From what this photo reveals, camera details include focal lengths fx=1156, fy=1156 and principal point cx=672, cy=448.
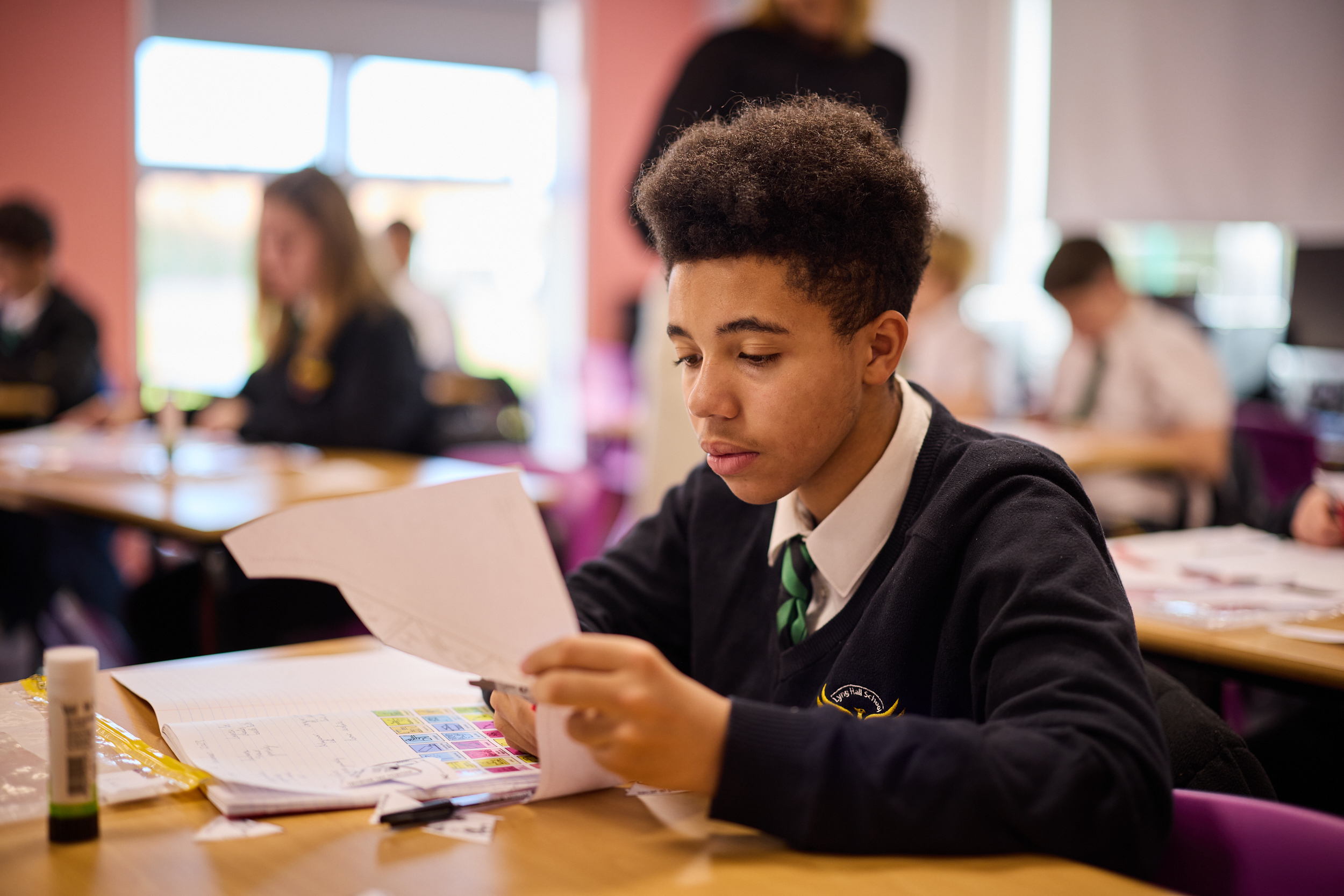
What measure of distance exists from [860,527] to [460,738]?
41 cm

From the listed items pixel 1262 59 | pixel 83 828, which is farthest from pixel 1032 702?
pixel 1262 59

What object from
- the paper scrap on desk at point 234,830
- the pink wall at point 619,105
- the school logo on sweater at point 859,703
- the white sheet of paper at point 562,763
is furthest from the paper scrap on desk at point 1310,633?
the pink wall at point 619,105

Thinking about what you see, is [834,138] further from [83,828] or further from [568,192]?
[568,192]

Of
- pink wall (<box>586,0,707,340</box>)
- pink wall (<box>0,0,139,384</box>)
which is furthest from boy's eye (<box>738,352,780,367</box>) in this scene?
pink wall (<box>586,0,707,340</box>)

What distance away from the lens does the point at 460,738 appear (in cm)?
102

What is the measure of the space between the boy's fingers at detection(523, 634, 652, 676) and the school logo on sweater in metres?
0.34

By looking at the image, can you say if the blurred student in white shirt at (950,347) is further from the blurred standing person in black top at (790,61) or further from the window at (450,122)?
the window at (450,122)

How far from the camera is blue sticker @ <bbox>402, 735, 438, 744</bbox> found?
100cm

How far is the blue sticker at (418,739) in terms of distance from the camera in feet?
3.28

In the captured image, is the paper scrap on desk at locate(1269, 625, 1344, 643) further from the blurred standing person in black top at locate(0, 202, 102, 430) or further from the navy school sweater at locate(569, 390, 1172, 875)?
the blurred standing person in black top at locate(0, 202, 102, 430)

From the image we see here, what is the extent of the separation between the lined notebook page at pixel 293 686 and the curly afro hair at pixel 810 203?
0.50m

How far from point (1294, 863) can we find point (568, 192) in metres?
7.30

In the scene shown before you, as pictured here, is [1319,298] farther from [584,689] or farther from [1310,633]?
[584,689]

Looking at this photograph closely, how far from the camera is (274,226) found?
10.6 feet
